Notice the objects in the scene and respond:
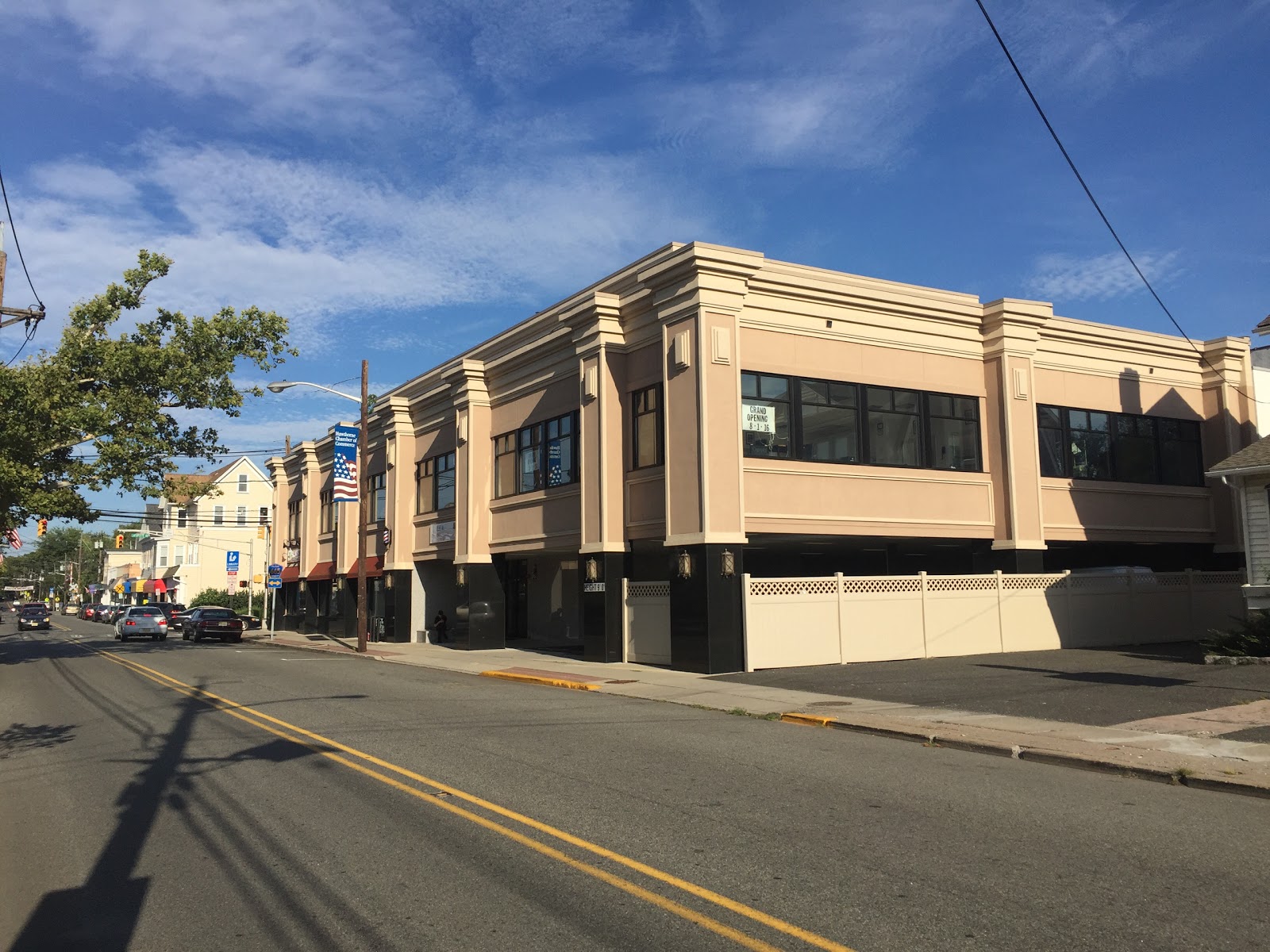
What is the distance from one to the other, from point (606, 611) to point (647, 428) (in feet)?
14.9

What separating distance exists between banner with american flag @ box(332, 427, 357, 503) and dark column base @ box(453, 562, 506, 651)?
18.7ft

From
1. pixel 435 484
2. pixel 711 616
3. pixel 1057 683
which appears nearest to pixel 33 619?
pixel 435 484

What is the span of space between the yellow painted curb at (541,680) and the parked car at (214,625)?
21.0 m

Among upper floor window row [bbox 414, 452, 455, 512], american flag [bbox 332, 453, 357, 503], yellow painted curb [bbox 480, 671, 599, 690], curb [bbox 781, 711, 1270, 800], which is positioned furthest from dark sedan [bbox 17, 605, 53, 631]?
curb [bbox 781, 711, 1270, 800]

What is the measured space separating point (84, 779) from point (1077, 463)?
83.4ft

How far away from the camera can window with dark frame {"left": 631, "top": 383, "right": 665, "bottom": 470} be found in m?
23.3

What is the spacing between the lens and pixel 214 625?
39.5 meters

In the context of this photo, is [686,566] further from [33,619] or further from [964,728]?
[33,619]

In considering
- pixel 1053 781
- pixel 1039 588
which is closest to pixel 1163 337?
pixel 1039 588

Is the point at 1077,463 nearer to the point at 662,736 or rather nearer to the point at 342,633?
the point at 662,736

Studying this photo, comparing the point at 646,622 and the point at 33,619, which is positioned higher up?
the point at 646,622

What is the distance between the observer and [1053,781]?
386 inches

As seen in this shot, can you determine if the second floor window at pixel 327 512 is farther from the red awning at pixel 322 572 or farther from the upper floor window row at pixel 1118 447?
the upper floor window row at pixel 1118 447

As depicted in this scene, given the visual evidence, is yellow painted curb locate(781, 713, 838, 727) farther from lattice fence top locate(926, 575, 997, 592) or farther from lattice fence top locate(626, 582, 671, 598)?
lattice fence top locate(926, 575, 997, 592)
